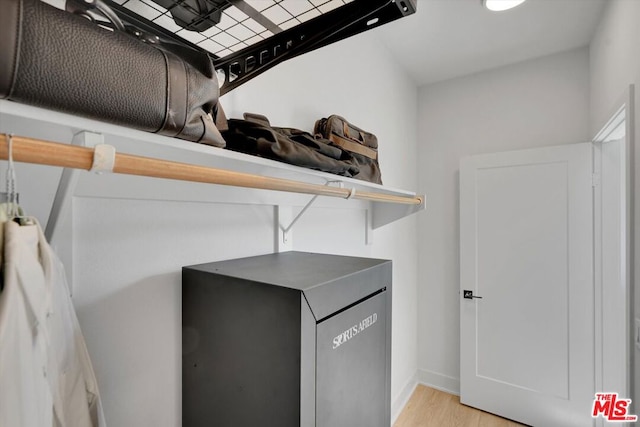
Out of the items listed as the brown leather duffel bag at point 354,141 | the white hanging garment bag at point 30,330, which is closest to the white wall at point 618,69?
the brown leather duffel bag at point 354,141

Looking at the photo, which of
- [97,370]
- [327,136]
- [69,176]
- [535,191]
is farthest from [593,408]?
[69,176]

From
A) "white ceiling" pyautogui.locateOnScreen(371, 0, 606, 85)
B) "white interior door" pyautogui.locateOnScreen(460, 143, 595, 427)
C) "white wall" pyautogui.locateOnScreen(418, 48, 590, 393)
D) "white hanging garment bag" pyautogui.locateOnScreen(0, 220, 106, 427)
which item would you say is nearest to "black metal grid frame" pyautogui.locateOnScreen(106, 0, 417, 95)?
"white hanging garment bag" pyautogui.locateOnScreen(0, 220, 106, 427)

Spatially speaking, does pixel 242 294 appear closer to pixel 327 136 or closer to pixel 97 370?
pixel 97 370

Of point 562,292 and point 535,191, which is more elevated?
point 535,191

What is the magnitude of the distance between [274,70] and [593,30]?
6.89ft

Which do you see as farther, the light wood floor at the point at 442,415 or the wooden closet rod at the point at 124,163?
the light wood floor at the point at 442,415

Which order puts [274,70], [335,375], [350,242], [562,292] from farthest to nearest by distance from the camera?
1. [562,292]
2. [350,242]
3. [274,70]
4. [335,375]

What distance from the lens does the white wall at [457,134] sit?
2176 millimetres

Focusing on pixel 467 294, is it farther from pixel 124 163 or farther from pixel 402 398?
pixel 124 163

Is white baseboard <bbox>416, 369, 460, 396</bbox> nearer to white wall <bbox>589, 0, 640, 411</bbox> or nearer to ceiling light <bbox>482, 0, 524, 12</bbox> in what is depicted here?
white wall <bbox>589, 0, 640, 411</bbox>

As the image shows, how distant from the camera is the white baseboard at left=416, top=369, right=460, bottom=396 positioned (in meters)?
2.54

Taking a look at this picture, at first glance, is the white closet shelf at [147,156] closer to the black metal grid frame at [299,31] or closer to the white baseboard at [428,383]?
the black metal grid frame at [299,31]

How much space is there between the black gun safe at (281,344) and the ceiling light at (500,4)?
160 centimetres

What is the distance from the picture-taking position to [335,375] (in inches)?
29.4
